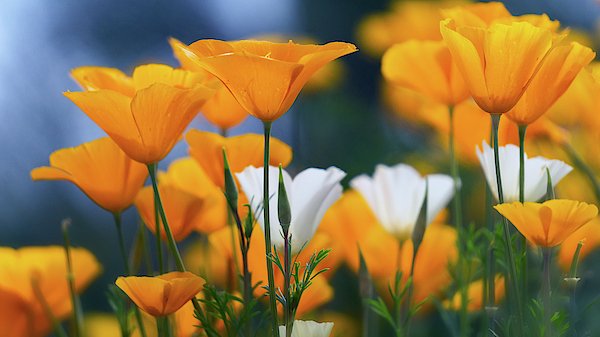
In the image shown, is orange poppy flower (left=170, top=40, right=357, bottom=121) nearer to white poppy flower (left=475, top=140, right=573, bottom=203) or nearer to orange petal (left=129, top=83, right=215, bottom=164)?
orange petal (left=129, top=83, right=215, bottom=164)

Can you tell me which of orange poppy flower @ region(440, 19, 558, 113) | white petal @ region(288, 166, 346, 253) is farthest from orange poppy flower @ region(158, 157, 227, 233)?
orange poppy flower @ region(440, 19, 558, 113)

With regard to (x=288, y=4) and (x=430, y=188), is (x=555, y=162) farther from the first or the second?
(x=288, y=4)

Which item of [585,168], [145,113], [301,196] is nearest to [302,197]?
[301,196]

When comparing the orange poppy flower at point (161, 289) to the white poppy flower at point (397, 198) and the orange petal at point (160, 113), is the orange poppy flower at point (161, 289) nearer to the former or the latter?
the orange petal at point (160, 113)

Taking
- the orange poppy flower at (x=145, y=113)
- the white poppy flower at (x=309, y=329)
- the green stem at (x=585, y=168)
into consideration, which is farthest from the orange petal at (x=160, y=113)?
the green stem at (x=585, y=168)

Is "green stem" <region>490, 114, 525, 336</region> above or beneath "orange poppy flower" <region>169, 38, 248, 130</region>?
beneath

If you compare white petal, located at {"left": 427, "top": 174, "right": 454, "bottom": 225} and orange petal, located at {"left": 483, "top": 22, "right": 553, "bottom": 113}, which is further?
white petal, located at {"left": 427, "top": 174, "right": 454, "bottom": 225}

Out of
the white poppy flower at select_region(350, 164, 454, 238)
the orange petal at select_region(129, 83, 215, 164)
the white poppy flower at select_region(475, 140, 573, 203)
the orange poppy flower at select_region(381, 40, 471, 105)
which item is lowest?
the white poppy flower at select_region(350, 164, 454, 238)

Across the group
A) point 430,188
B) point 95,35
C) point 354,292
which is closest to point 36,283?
point 430,188
